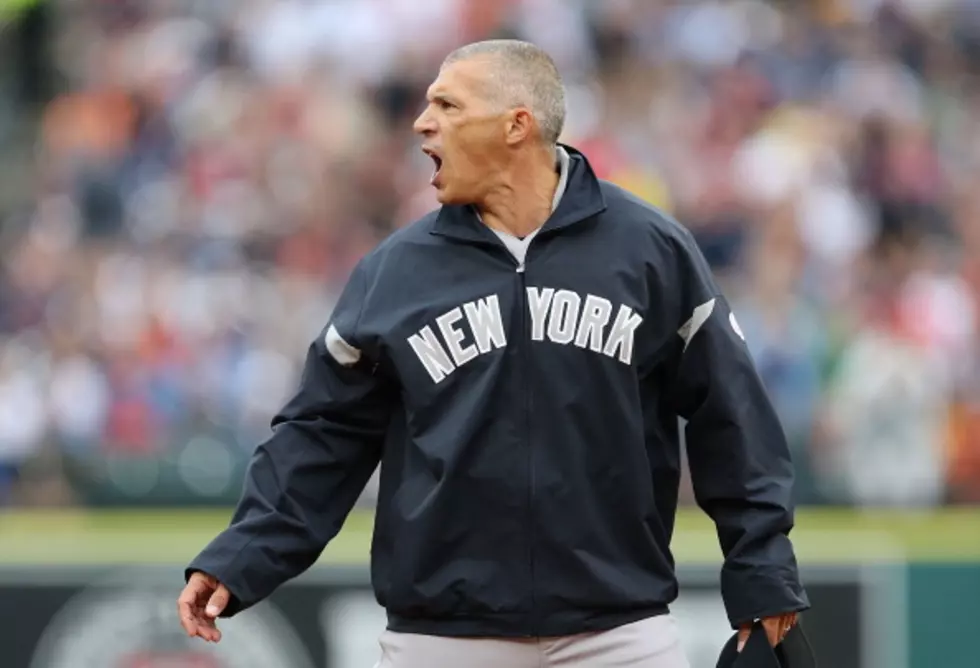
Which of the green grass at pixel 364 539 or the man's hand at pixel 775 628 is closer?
the man's hand at pixel 775 628

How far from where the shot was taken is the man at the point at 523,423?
14.9ft

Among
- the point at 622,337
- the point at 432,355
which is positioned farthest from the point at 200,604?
the point at 622,337

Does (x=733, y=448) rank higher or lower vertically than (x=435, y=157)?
lower

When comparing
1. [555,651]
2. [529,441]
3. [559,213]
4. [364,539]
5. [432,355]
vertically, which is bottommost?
[364,539]

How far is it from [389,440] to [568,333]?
1.70ft

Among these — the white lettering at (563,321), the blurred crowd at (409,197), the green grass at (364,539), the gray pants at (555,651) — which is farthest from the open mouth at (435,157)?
the blurred crowd at (409,197)

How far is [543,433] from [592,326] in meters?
0.26

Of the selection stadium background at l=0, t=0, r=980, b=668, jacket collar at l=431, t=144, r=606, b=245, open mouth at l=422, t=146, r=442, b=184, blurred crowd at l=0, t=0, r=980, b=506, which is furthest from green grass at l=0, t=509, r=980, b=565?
open mouth at l=422, t=146, r=442, b=184

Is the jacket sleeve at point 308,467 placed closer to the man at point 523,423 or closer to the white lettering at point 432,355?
the man at point 523,423

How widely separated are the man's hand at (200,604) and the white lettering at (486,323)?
808 mm

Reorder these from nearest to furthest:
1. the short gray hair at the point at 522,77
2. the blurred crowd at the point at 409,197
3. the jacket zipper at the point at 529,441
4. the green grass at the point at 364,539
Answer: the jacket zipper at the point at 529,441
the short gray hair at the point at 522,77
the green grass at the point at 364,539
the blurred crowd at the point at 409,197

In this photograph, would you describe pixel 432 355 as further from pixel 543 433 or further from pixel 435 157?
pixel 435 157

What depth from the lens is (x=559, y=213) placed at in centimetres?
464

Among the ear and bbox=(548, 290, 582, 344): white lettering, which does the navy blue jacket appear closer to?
bbox=(548, 290, 582, 344): white lettering
